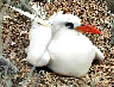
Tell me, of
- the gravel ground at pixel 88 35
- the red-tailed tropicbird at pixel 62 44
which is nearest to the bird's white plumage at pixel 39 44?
the red-tailed tropicbird at pixel 62 44

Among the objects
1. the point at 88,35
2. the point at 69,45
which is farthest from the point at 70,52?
the point at 88,35

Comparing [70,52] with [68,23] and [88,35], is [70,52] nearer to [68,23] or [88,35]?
[68,23]

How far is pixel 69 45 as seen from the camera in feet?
3.63

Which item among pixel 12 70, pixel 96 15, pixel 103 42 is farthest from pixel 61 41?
pixel 96 15

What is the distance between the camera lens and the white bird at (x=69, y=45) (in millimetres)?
1115

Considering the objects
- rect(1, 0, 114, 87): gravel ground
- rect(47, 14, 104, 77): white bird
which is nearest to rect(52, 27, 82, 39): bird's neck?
rect(47, 14, 104, 77): white bird

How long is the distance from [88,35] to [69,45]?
1418mm

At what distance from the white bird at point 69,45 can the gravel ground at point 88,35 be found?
65 centimetres

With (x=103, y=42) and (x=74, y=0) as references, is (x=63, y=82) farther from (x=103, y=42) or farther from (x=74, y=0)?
(x=74, y=0)

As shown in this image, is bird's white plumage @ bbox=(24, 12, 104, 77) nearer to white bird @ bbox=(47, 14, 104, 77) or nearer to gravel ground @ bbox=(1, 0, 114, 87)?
white bird @ bbox=(47, 14, 104, 77)

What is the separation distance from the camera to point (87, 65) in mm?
1187

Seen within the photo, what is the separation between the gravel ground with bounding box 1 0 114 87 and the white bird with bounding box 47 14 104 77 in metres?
0.65

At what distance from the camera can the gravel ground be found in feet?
7.13

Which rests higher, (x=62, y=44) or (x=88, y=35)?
(x=62, y=44)
